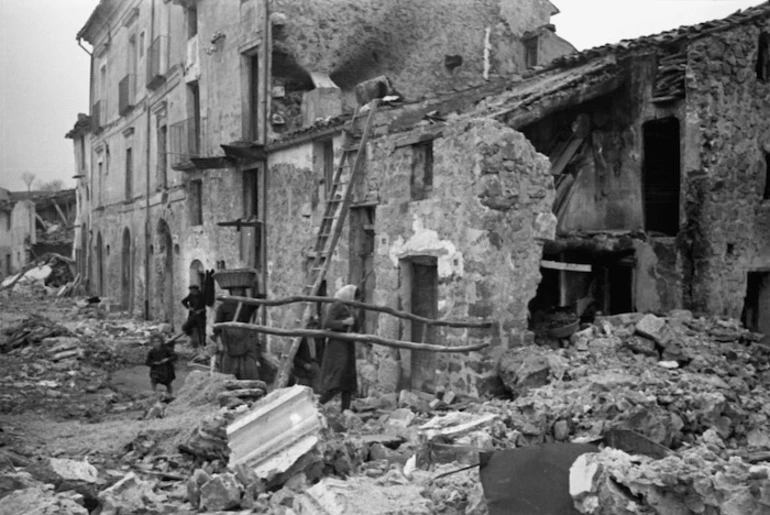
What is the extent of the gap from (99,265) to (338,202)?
20.9 meters

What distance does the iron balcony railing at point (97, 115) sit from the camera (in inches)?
1179

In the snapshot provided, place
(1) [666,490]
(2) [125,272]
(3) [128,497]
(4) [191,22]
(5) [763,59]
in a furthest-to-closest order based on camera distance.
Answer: (2) [125,272] → (4) [191,22] → (5) [763,59] → (3) [128,497] → (1) [666,490]

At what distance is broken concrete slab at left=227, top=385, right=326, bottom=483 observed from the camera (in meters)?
5.67

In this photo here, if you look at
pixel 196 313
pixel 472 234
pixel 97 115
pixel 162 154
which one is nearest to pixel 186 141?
pixel 162 154

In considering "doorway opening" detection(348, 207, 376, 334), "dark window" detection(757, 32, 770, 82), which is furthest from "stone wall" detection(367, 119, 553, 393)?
"dark window" detection(757, 32, 770, 82)

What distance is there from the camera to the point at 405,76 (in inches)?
757

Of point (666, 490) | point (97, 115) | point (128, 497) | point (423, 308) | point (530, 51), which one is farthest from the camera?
point (97, 115)

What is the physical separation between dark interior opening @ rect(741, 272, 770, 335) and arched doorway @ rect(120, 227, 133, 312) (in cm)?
2036

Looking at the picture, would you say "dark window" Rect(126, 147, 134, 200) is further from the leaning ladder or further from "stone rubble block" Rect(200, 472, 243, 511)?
"stone rubble block" Rect(200, 472, 243, 511)

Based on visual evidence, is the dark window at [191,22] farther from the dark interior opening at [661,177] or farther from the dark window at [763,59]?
the dark window at [763,59]

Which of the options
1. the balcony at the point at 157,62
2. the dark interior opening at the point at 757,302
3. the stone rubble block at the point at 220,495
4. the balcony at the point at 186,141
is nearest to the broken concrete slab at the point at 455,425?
the stone rubble block at the point at 220,495

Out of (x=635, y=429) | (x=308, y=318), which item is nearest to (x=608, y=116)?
(x=308, y=318)

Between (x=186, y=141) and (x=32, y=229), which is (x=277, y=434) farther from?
(x=32, y=229)

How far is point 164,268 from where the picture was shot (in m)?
23.1
